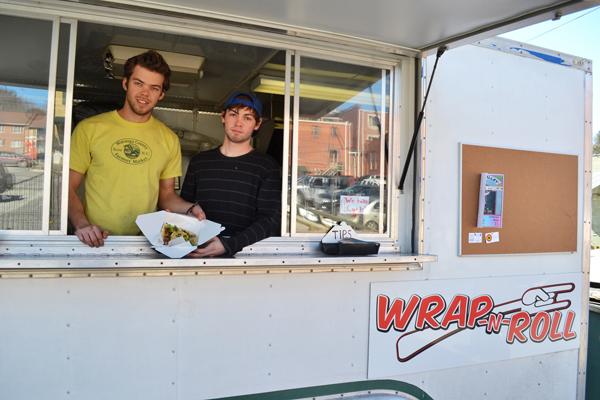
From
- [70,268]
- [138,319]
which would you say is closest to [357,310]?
[138,319]

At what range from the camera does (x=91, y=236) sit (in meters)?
1.93

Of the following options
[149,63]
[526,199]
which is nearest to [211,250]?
[149,63]

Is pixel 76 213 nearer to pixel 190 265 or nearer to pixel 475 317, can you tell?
pixel 190 265

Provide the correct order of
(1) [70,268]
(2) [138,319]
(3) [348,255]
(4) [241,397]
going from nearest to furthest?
1. (1) [70,268]
2. (2) [138,319]
3. (4) [241,397]
4. (3) [348,255]

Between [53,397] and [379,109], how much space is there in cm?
211

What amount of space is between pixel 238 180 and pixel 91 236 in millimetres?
763

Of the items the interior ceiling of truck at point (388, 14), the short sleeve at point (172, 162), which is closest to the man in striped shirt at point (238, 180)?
the short sleeve at point (172, 162)

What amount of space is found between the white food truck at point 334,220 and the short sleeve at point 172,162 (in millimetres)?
451

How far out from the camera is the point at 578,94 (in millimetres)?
2988

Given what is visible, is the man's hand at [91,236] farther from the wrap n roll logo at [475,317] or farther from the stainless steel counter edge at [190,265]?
the wrap n roll logo at [475,317]

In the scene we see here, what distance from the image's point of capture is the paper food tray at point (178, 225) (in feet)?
6.33

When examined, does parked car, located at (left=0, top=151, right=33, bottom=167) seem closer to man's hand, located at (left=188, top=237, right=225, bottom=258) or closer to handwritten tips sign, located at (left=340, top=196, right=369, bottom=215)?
man's hand, located at (left=188, top=237, right=225, bottom=258)

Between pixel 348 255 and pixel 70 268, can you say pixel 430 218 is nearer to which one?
pixel 348 255

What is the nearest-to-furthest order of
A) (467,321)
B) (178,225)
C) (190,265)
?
(190,265)
(178,225)
(467,321)
